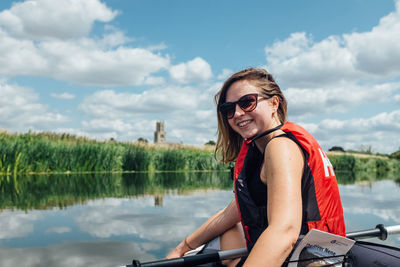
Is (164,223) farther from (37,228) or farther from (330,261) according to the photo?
(330,261)

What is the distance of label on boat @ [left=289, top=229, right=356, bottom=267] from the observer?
1433 mm

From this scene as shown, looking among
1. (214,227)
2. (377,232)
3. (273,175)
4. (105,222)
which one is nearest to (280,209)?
(273,175)

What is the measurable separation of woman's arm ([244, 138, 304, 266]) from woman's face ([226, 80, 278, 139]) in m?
0.29

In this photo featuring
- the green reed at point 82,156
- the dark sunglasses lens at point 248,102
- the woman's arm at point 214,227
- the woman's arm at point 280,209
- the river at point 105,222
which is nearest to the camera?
the woman's arm at point 280,209

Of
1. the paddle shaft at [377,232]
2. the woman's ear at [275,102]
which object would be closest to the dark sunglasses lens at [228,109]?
the woman's ear at [275,102]

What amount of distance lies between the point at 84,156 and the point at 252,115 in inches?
527

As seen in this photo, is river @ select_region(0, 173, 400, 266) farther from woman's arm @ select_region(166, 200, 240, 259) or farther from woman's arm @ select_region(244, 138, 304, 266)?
woman's arm @ select_region(244, 138, 304, 266)

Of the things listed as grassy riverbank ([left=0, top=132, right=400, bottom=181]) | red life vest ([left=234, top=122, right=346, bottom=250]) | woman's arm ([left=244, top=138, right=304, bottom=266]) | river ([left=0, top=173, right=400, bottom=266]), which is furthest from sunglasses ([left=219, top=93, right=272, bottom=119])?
grassy riverbank ([left=0, top=132, right=400, bottom=181])

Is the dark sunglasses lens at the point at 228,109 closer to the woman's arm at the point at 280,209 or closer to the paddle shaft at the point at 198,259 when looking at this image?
the woman's arm at the point at 280,209

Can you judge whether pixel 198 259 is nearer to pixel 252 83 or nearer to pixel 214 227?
pixel 214 227

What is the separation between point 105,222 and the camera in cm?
436

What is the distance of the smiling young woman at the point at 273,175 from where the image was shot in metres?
1.34

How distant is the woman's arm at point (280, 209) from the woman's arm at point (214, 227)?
0.79 m

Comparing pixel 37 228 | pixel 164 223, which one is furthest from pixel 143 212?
pixel 37 228
